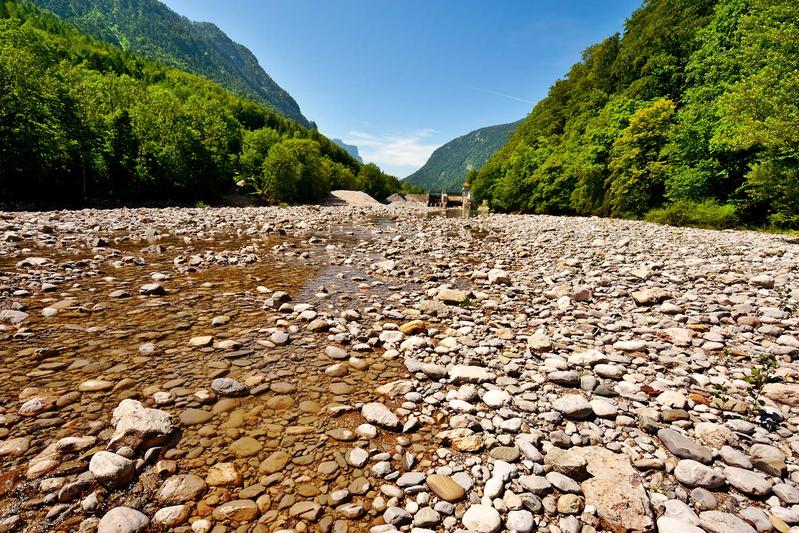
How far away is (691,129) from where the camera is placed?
2198cm

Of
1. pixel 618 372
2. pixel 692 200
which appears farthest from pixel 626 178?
pixel 618 372

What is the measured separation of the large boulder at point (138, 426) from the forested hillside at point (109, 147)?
31503 millimetres

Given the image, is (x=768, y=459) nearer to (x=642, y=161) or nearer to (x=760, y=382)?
(x=760, y=382)

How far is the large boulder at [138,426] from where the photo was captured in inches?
118

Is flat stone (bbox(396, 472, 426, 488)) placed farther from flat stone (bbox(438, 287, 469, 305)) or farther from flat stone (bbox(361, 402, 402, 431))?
flat stone (bbox(438, 287, 469, 305))

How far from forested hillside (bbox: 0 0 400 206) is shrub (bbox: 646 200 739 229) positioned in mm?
44770

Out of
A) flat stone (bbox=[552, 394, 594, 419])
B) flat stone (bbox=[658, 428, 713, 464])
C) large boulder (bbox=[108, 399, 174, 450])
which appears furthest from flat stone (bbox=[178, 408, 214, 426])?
flat stone (bbox=[658, 428, 713, 464])

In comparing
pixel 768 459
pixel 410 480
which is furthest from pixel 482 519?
pixel 768 459

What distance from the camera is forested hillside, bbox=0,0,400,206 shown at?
23516 millimetres

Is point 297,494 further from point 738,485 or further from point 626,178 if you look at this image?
point 626,178

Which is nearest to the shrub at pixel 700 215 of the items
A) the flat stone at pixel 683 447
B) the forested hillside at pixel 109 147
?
the flat stone at pixel 683 447

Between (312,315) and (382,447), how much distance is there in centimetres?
360

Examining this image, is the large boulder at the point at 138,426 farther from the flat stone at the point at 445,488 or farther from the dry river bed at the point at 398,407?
the flat stone at the point at 445,488

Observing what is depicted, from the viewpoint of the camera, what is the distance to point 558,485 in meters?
2.73
